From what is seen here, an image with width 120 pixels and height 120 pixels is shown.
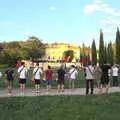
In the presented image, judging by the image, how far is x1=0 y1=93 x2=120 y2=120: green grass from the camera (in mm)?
14344

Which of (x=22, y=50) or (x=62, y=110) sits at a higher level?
(x=22, y=50)

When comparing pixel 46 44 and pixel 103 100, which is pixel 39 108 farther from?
pixel 46 44

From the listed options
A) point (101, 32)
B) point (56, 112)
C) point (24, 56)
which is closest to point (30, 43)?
point (24, 56)

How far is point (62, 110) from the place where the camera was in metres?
16.0

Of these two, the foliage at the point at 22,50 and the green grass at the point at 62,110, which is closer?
the green grass at the point at 62,110

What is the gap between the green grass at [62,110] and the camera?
1434 cm

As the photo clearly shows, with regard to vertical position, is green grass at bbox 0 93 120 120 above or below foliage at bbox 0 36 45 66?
below

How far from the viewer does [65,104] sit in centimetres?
1805

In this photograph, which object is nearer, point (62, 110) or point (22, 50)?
point (62, 110)

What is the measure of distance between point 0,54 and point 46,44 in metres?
70.2

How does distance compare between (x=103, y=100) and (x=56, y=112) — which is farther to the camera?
(x=103, y=100)

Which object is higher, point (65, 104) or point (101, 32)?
point (101, 32)

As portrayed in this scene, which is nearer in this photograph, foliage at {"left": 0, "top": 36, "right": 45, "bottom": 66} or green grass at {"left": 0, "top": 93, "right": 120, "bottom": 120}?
green grass at {"left": 0, "top": 93, "right": 120, "bottom": 120}

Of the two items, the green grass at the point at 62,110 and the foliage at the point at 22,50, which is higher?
the foliage at the point at 22,50
